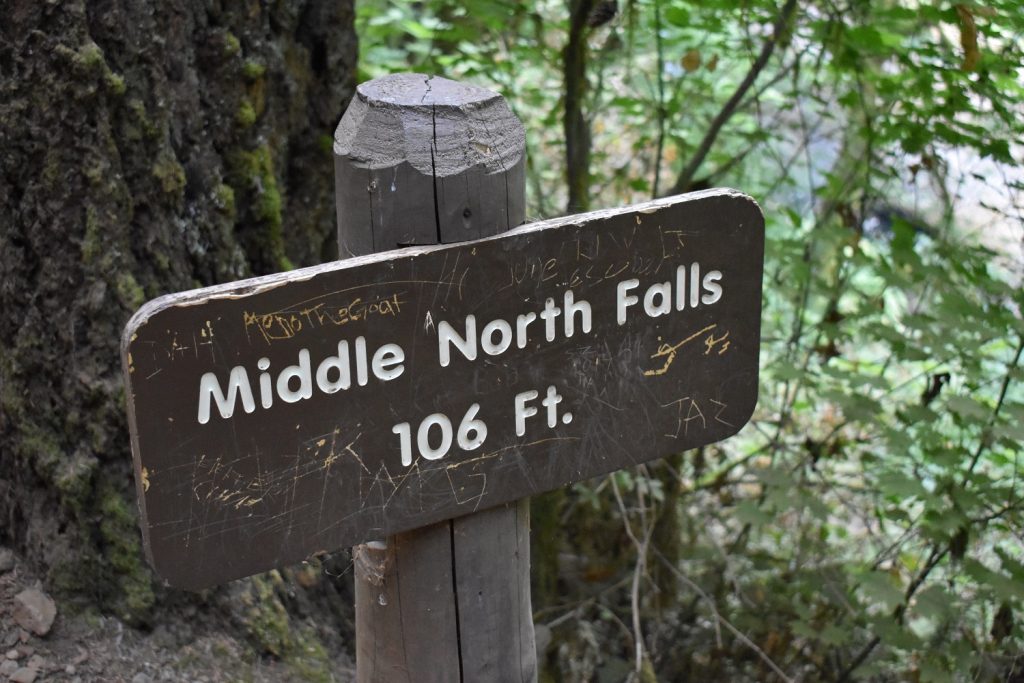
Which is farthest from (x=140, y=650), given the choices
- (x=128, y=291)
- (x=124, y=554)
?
(x=128, y=291)

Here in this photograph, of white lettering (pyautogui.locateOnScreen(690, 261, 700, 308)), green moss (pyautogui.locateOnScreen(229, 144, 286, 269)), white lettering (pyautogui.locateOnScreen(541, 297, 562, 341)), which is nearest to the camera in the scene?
white lettering (pyautogui.locateOnScreen(541, 297, 562, 341))

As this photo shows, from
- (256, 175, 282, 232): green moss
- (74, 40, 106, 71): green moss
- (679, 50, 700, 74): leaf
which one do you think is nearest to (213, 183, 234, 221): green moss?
(256, 175, 282, 232): green moss

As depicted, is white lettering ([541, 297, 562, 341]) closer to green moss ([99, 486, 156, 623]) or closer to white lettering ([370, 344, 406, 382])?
white lettering ([370, 344, 406, 382])

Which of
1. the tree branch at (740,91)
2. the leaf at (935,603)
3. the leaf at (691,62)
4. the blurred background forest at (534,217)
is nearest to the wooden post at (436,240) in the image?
the blurred background forest at (534,217)

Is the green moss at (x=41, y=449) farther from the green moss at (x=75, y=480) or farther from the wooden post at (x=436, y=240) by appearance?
the wooden post at (x=436, y=240)

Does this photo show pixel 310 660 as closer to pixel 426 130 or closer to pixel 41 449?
pixel 41 449

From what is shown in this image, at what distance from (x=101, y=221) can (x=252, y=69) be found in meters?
0.58

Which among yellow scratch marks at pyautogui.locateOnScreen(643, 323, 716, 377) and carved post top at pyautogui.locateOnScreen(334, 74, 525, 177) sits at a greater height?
carved post top at pyautogui.locateOnScreen(334, 74, 525, 177)

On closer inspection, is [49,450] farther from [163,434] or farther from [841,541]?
[841,541]

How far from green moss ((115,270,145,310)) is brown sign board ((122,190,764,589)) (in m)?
1.03

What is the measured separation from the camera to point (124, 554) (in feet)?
7.16

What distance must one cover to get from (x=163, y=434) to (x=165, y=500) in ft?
0.29

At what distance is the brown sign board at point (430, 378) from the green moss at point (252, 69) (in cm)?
131

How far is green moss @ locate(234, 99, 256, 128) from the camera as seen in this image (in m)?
2.41
